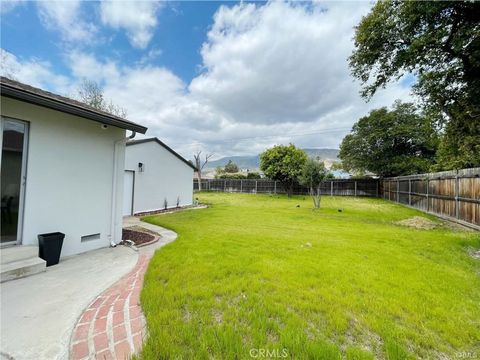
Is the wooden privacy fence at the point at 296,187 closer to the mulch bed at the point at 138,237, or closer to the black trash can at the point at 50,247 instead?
the mulch bed at the point at 138,237

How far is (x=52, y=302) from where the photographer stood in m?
2.52

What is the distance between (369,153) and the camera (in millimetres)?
22297

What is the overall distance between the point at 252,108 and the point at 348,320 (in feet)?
67.1

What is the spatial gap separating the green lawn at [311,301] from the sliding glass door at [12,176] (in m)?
2.42

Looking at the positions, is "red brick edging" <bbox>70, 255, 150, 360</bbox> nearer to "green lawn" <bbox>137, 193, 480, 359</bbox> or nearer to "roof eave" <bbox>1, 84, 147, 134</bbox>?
"green lawn" <bbox>137, 193, 480, 359</bbox>

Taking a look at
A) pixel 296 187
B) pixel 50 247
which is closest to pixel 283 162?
pixel 296 187

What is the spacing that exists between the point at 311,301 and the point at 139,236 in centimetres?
500

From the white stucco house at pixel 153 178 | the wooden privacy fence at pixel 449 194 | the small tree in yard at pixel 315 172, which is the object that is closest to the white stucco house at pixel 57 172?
the white stucco house at pixel 153 178

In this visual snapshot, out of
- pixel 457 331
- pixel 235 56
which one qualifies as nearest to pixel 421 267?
pixel 457 331

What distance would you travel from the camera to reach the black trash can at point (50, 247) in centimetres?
366

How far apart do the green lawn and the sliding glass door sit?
242 cm

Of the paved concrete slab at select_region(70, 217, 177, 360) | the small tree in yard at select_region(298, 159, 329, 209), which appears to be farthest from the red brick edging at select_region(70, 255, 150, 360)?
the small tree in yard at select_region(298, 159, 329, 209)

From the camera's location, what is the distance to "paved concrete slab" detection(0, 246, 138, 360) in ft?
6.01

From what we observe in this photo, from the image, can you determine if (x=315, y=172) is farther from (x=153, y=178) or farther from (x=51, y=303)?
(x=51, y=303)
